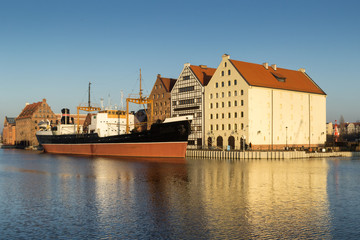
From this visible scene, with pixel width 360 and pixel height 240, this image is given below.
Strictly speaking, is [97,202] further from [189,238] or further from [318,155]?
[318,155]

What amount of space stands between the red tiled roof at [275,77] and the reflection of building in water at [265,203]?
39.2 metres

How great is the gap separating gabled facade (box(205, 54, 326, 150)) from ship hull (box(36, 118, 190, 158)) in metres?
12.6

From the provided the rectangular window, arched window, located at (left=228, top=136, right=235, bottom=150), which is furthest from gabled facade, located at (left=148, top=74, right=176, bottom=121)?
arched window, located at (left=228, top=136, right=235, bottom=150)

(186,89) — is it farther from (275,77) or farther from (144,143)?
(144,143)

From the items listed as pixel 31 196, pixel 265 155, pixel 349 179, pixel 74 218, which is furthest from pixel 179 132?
pixel 74 218

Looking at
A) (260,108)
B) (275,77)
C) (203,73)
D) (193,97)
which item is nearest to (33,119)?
(193,97)

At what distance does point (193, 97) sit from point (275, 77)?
18.3m

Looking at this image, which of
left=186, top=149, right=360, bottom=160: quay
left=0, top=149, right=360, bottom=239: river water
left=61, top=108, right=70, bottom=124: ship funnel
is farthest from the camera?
left=61, top=108, right=70, bottom=124: ship funnel

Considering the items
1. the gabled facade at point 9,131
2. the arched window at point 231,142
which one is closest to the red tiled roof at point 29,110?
the gabled facade at point 9,131

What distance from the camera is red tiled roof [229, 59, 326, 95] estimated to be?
7325 centimetres

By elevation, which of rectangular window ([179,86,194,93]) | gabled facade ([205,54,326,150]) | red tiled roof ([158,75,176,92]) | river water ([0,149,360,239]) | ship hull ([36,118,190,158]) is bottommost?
river water ([0,149,360,239])

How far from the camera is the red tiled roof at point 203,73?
3241 inches

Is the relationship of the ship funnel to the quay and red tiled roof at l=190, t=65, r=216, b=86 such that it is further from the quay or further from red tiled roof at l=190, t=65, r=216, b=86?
the quay

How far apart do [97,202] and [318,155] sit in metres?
53.2
